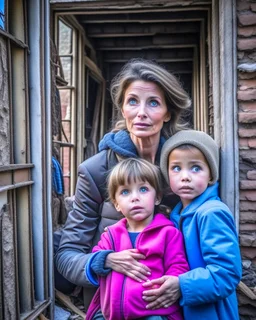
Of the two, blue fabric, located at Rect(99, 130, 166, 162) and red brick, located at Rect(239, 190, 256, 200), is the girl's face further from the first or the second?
red brick, located at Rect(239, 190, 256, 200)

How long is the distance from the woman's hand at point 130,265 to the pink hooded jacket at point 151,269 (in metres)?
0.02

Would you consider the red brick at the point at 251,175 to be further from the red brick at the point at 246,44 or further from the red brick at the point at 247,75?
the red brick at the point at 246,44

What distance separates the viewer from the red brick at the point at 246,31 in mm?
2354

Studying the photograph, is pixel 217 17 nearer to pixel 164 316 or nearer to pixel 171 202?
pixel 171 202

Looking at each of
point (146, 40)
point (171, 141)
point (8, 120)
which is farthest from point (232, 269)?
point (146, 40)

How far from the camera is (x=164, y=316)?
162 centimetres

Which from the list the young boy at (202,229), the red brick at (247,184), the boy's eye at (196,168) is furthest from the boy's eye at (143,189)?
the red brick at (247,184)

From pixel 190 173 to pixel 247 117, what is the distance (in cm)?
87

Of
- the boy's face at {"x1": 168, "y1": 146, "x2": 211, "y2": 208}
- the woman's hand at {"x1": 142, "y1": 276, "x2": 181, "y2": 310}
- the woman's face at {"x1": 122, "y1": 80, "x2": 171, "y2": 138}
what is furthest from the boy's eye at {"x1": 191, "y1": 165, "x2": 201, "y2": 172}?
the woman's hand at {"x1": 142, "y1": 276, "x2": 181, "y2": 310}

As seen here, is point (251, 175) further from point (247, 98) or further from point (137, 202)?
point (137, 202)

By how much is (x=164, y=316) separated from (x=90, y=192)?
30.0 inches

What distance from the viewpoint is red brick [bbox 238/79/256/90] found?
237 cm

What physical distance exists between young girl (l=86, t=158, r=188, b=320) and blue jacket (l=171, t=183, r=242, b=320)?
7 centimetres

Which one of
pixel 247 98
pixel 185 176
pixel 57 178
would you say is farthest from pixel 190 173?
pixel 57 178
